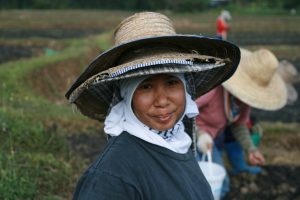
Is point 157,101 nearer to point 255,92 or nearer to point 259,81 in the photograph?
point 255,92

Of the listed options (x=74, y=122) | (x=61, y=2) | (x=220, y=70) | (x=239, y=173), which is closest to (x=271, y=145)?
(x=239, y=173)

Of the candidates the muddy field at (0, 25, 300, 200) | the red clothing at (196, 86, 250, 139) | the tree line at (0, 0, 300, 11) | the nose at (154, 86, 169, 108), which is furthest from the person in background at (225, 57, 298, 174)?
the tree line at (0, 0, 300, 11)

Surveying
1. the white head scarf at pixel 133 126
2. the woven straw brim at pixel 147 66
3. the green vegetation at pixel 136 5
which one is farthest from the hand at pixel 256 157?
the green vegetation at pixel 136 5

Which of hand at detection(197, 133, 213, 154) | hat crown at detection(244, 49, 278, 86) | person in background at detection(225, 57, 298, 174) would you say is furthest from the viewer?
person in background at detection(225, 57, 298, 174)

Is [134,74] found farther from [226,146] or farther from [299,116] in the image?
[299,116]

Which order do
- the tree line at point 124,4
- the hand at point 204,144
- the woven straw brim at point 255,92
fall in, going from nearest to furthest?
the hand at point 204,144 → the woven straw brim at point 255,92 → the tree line at point 124,4

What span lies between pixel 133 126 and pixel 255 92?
2.09m

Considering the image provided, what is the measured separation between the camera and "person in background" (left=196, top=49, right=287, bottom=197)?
3.55 m

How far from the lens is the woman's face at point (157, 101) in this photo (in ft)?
5.55

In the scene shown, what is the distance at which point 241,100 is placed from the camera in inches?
139

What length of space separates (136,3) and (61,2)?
18.9 feet

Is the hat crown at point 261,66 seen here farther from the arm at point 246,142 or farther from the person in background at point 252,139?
the person in background at point 252,139

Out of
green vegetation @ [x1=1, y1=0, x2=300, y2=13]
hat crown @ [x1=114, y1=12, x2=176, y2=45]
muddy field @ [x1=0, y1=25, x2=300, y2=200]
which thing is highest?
hat crown @ [x1=114, y1=12, x2=176, y2=45]

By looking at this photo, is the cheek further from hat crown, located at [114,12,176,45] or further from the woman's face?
hat crown, located at [114,12,176,45]
